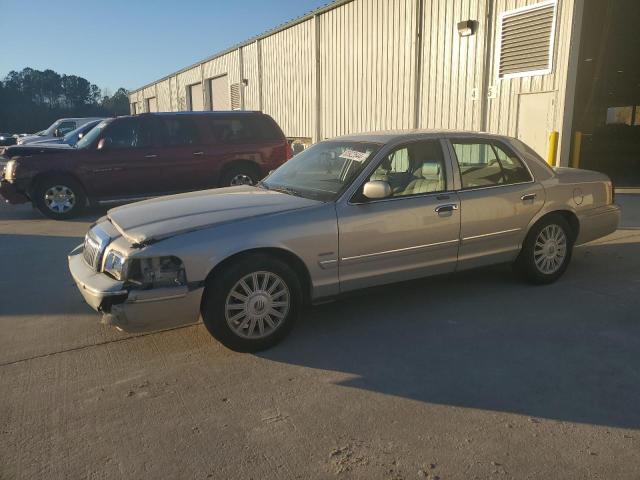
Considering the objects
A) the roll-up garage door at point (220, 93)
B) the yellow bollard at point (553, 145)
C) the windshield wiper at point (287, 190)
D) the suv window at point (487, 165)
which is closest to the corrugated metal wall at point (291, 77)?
the roll-up garage door at point (220, 93)

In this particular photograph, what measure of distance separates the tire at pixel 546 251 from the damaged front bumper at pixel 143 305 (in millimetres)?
3155

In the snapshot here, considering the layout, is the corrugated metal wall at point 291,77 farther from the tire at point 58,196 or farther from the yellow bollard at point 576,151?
the tire at point 58,196

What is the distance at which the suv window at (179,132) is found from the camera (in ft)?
32.0

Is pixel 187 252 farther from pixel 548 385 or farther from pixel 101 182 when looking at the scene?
pixel 101 182

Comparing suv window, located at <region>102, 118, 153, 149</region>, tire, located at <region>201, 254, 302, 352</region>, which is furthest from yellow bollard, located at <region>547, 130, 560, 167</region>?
tire, located at <region>201, 254, 302, 352</region>

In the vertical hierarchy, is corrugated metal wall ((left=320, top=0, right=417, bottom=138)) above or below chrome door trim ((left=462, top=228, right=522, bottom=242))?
above

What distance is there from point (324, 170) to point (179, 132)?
240 inches

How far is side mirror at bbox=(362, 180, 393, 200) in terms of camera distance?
3.92 meters

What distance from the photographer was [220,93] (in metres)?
27.2

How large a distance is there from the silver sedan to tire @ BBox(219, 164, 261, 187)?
527cm

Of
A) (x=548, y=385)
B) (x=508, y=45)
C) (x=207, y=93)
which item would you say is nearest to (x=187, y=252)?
(x=548, y=385)

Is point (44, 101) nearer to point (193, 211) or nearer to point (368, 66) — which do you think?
point (368, 66)

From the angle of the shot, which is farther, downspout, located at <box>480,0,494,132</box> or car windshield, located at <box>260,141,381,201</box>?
downspout, located at <box>480,0,494,132</box>

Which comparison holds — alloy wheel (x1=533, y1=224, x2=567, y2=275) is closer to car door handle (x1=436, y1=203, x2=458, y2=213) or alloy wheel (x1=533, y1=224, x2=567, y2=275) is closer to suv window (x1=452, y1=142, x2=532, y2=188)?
suv window (x1=452, y1=142, x2=532, y2=188)
